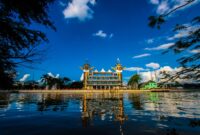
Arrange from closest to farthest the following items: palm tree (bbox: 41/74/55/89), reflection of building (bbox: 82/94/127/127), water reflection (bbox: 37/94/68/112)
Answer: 1. reflection of building (bbox: 82/94/127/127)
2. water reflection (bbox: 37/94/68/112)
3. palm tree (bbox: 41/74/55/89)

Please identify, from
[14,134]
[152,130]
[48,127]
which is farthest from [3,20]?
[152,130]

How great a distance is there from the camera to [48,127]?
9.78m

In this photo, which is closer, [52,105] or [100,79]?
[52,105]

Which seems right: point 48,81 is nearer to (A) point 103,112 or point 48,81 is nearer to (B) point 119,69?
(B) point 119,69

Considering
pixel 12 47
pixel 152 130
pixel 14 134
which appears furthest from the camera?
pixel 152 130

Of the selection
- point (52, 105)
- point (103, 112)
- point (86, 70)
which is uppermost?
point (86, 70)

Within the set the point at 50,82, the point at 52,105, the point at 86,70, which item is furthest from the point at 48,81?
the point at 52,105

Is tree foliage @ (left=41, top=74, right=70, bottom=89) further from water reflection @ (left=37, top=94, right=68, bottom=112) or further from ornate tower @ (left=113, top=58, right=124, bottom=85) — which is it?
water reflection @ (left=37, top=94, right=68, bottom=112)

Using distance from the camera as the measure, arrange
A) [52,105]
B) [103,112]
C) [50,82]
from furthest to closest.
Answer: [50,82] → [52,105] → [103,112]

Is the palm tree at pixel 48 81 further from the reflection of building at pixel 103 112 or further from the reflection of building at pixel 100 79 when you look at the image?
the reflection of building at pixel 103 112

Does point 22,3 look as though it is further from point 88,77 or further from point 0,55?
point 88,77

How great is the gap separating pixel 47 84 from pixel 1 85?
4717 inches

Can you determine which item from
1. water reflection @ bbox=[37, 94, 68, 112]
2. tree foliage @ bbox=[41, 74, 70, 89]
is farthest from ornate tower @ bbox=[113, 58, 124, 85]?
water reflection @ bbox=[37, 94, 68, 112]

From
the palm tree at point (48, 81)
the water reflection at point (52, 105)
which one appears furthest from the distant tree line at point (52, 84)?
the water reflection at point (52, 105)
